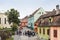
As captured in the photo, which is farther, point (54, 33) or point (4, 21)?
point (4, 21)

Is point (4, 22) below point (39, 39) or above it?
above

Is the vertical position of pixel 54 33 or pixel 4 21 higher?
pixel 4 21

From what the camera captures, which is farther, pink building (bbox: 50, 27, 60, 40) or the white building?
the white building

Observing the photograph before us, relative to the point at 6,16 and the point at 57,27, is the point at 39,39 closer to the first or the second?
the point at 57,27

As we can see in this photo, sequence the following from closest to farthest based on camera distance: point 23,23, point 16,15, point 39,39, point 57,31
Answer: point 57,31 → point 39,39 → point 16,15 → point 23,23

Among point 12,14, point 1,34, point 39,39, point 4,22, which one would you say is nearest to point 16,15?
point 12,14

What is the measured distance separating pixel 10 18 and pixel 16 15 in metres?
2.19

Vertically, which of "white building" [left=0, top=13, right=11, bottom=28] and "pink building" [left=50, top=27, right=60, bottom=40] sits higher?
"white building" [left=0, top=13, right=11, bottom=28]

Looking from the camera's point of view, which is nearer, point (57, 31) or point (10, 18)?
point (57, 31)

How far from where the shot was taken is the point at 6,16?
232 feet

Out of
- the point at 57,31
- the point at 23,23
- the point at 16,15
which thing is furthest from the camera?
the point at 23,23

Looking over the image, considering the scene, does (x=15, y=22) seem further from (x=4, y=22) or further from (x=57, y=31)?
(x=57, y=31)

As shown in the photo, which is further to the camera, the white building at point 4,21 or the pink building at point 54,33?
the white building at point 4,21

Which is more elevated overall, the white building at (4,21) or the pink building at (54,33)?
the white building at (4,21)
